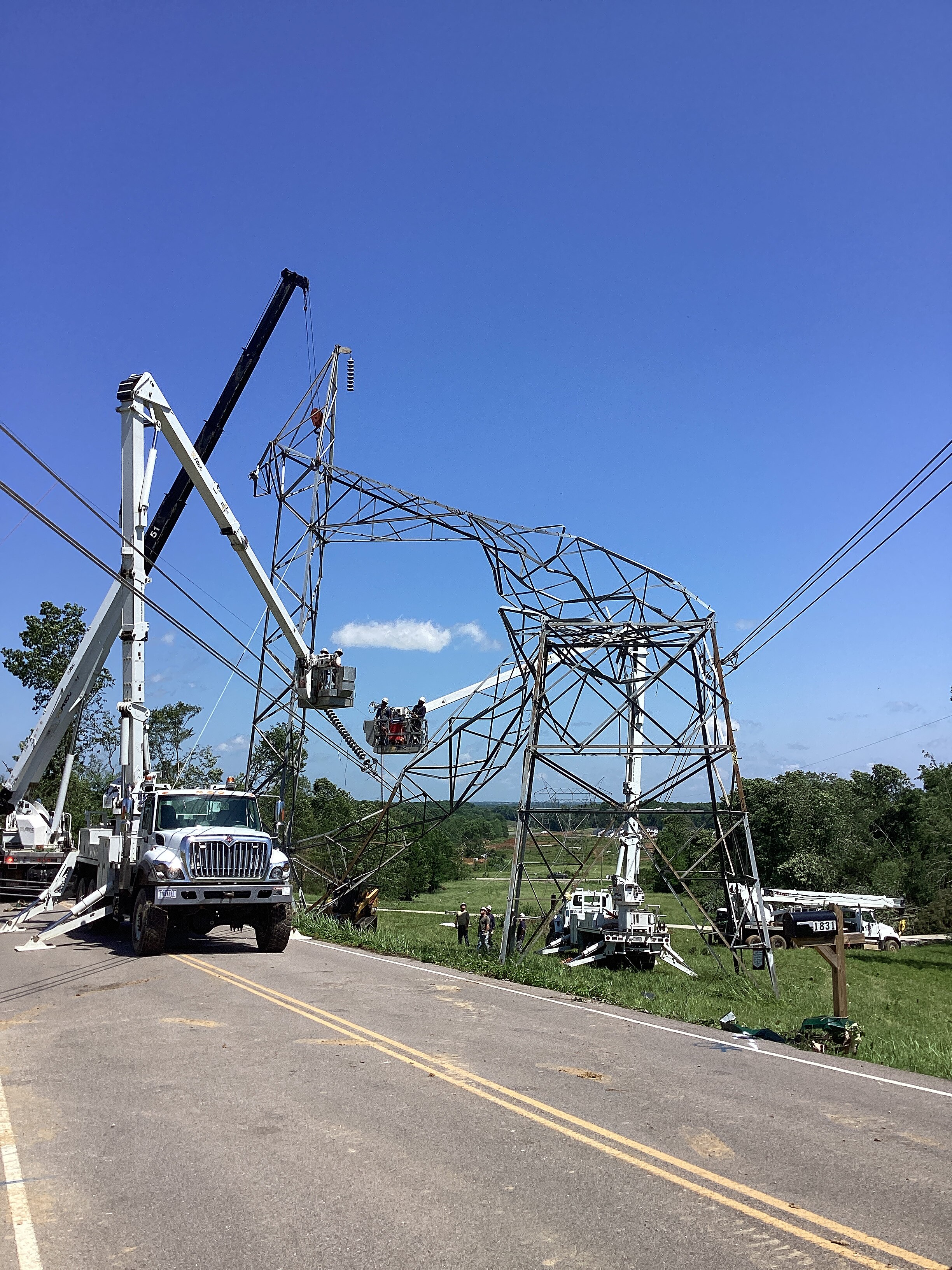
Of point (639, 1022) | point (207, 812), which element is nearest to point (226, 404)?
point (207, 812)

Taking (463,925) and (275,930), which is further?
(463,925)

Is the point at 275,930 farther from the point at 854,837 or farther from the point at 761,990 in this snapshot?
the point at 854,837

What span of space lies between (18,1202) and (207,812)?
494 inches

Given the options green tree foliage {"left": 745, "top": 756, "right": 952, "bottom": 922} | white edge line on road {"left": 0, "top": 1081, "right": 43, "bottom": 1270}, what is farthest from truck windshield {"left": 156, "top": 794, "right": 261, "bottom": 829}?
green tree foliage {"left": 745, "top": 756, "right": 952, "bottom": 922}

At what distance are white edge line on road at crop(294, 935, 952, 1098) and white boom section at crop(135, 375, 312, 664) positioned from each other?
8.22 m

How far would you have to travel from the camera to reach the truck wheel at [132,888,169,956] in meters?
16.9

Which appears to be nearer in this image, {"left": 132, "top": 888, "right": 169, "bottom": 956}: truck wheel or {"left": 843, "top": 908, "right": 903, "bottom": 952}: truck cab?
{"left": 132, "top": 888, "right": 169, "bottom": 956}: truck wheel

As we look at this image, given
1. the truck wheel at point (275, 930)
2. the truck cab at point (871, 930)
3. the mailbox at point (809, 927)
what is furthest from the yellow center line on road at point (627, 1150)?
the truck cab at point (871, 930)

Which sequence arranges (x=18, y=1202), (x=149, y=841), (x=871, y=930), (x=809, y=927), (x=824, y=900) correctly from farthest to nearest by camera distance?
(x=871, y=930) → (x=824, y=900) → (x=809, y=927) → (x=149, y=841) → (x=18, y=1202)

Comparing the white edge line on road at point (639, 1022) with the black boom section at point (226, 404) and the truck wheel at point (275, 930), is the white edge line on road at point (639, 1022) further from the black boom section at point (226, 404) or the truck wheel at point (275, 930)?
the black boom section at point (226, 404)

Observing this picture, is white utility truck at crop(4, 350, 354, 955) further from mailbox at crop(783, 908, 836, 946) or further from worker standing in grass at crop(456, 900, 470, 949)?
mailbox at crop(783, 908, 836, 946)

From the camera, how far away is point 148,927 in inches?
664

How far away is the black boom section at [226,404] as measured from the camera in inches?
1211

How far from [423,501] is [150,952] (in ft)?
39.0
